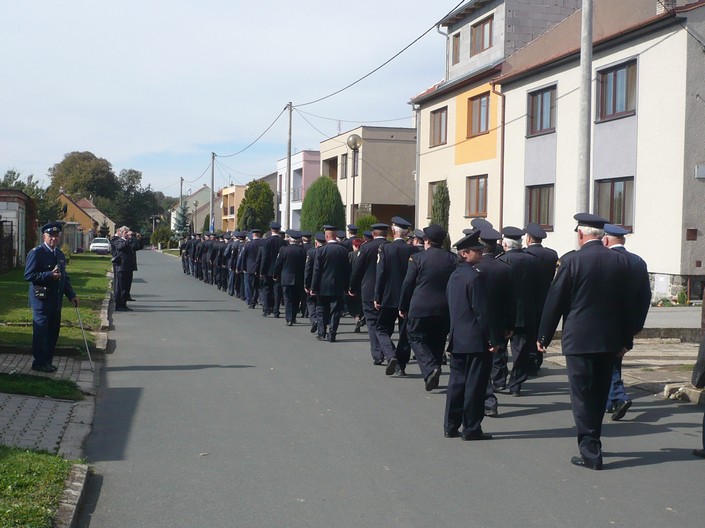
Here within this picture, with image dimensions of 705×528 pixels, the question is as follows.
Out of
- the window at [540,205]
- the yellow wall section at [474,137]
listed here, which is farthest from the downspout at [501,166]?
the window at [540,205]

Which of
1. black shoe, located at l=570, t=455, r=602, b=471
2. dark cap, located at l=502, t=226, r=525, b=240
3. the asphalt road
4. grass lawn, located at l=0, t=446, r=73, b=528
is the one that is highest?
dark cap, located at l=502, t=226, r=525, b=240

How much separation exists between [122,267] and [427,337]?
11.4m

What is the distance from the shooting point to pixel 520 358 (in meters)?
10.2

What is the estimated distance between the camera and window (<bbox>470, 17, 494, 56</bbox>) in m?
32.1

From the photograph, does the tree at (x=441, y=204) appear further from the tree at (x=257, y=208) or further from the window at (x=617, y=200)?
the tree at (x=257, y=208)

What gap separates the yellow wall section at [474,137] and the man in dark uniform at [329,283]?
16.3m

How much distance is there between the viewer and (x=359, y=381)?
34.9 feet

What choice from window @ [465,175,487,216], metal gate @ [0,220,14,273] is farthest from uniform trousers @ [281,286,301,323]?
metal gate @ [0,220,14,273]

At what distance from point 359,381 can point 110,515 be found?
541 centimetres

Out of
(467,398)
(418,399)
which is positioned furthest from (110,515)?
(418,399)

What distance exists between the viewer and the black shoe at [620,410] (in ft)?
28.2

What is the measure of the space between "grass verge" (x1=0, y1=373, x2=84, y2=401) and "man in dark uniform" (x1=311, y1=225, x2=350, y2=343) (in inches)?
225

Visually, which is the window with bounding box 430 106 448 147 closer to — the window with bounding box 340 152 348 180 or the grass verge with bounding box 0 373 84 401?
the window with bounding box 340 152 348 180

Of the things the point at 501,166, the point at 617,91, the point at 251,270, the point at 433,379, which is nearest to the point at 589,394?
the point at 433,379
